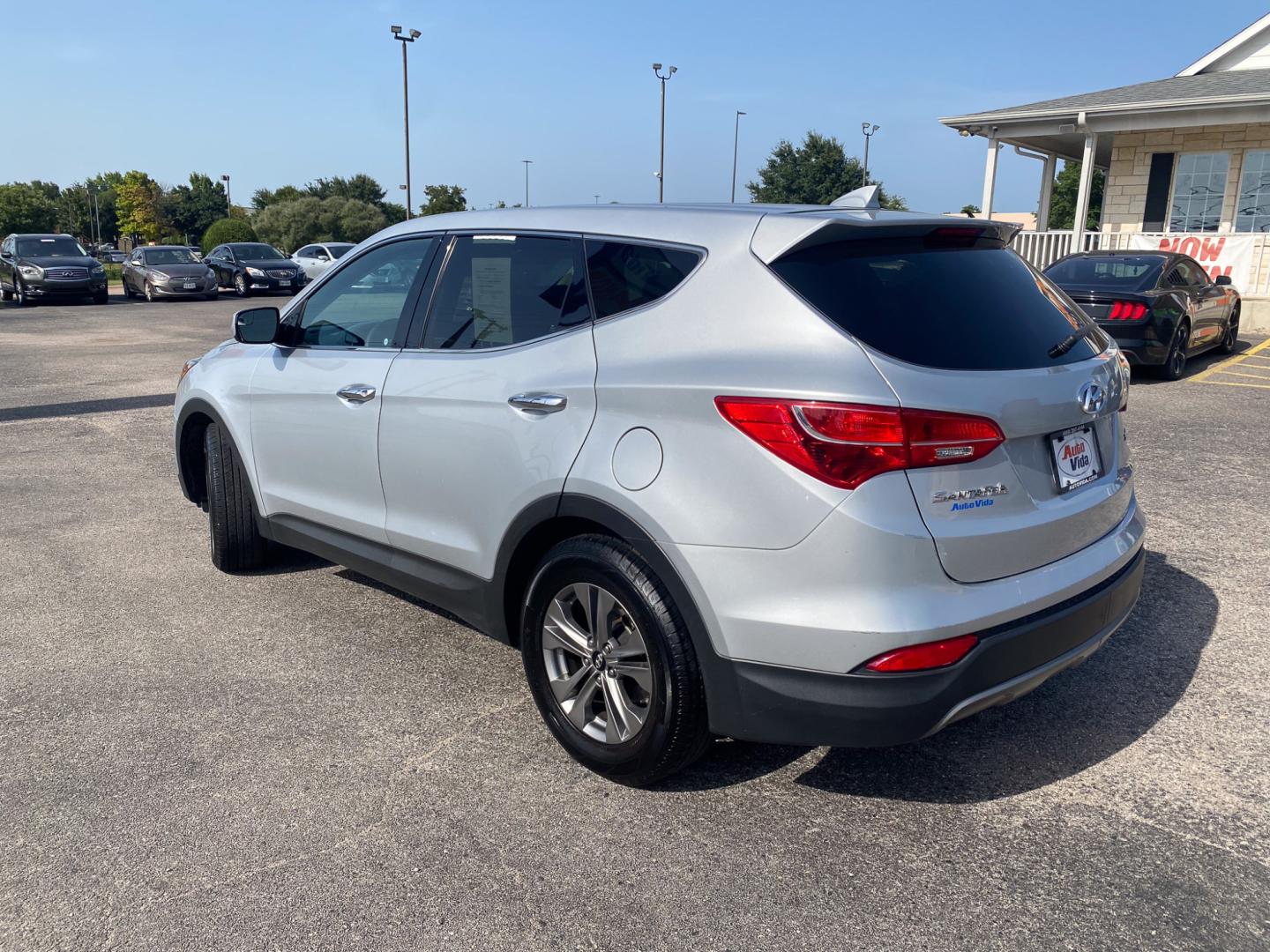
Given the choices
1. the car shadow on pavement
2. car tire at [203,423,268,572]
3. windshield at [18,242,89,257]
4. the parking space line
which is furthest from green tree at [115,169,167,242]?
the car shadow on pavement

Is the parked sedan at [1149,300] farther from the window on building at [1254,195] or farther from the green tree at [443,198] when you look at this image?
the green tree at [443,198]

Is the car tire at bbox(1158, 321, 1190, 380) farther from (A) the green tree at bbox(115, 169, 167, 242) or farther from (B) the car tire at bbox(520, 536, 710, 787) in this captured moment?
(A) the green tree at bbox(115, 169, 167, 242)

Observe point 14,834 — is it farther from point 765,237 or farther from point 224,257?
point 224,257

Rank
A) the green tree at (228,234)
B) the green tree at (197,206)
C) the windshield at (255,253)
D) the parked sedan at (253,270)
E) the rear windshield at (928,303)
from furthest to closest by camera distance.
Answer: the green tree at (197,206) < the green tree at (228,234) < the windshield at (255,253) < the parked sedan at (253,270) < the rear windshield at (928,303)

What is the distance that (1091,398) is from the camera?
9.92ft

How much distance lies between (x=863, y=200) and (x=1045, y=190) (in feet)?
76.5

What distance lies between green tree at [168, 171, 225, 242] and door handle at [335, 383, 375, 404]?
10008cm

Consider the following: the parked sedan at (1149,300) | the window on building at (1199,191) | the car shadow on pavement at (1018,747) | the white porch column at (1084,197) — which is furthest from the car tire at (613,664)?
the window on building at (1199,191)

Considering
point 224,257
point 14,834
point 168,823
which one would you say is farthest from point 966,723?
point 224,257

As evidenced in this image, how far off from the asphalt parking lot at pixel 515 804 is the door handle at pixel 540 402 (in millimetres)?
1132

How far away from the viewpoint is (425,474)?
364cm

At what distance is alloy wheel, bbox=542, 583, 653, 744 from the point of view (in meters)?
3.04

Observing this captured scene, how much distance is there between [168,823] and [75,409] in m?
8.19

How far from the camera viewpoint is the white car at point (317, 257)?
3041 centimetres
